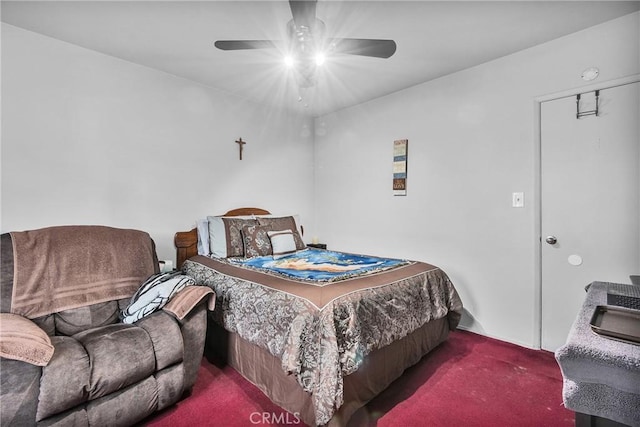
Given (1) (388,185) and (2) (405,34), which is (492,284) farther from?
(2) (405,34)

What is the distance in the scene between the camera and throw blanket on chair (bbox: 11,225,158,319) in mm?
1806

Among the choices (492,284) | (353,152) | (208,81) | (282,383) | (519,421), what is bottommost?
(519,421)

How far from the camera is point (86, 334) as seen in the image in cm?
176

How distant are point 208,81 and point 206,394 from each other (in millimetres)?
2916

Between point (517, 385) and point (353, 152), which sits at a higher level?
point (353, 152)

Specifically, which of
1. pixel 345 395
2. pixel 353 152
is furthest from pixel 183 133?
pixel 345 395

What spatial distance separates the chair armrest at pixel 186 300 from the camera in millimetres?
1865

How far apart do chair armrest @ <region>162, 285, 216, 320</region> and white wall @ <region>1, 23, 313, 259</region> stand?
4.21 feet

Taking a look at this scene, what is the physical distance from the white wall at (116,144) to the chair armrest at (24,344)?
48.0 inches

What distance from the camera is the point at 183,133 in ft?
10.5

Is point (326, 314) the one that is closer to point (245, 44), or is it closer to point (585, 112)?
point (245, 44)

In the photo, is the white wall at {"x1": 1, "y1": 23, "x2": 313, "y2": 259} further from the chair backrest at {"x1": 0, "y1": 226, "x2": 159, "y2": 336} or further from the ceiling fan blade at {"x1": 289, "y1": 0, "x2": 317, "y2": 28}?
the ceiling fan blade at {"x1": 289, "y1": 0, "x2": 317, "y2": 28}

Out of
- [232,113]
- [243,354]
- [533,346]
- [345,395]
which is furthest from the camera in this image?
[232,113]

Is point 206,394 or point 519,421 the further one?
point 206,394
